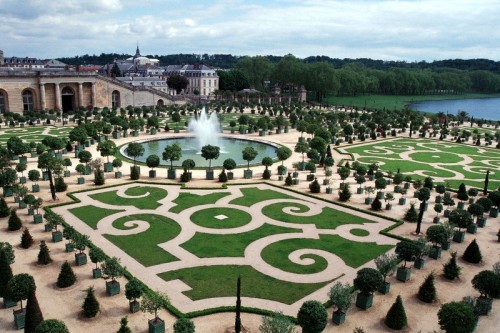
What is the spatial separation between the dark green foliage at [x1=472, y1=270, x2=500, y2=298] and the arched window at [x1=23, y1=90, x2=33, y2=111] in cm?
9326

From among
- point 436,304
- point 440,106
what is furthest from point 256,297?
point 440,106

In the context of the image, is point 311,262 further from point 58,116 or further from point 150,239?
point 58,116

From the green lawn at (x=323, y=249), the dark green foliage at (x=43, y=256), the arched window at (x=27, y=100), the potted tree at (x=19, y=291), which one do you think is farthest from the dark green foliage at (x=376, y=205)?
the arched window at (x=27, y=100)

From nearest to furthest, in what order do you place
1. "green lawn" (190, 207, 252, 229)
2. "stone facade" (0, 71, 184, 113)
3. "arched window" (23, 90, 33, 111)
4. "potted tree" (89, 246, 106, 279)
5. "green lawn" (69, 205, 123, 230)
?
"potted tree" (89, 246, 106, 279) → "green lawn" (190, 207, 252, 229) → "green lawn" (69, 205, 123, 230) → "stone facade" (0, 71, 184, 113) → "arched window" (23, 90, 33, 111)

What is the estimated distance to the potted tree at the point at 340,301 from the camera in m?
19.9

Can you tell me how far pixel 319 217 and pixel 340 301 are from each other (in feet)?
47.7

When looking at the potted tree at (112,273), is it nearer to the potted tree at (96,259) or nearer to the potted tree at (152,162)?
the potted tree at (96,259)

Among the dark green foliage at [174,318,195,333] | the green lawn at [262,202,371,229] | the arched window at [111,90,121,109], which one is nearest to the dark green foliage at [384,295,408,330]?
the dark green foliage at [174,318,195,333]

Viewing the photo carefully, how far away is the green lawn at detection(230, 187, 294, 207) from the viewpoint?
3734 cm

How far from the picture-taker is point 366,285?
21.3 meters

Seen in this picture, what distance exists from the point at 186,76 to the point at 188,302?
13850 cm

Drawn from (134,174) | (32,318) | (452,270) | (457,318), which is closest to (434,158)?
(452,270)

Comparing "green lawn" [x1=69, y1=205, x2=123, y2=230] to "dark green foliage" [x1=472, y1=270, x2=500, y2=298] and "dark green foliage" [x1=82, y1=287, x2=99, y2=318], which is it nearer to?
"dark green foliage" [x1=82, y1=287, x2=99, y2=318]

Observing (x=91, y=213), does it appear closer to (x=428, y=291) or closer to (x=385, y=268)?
(x=385, y=268)
